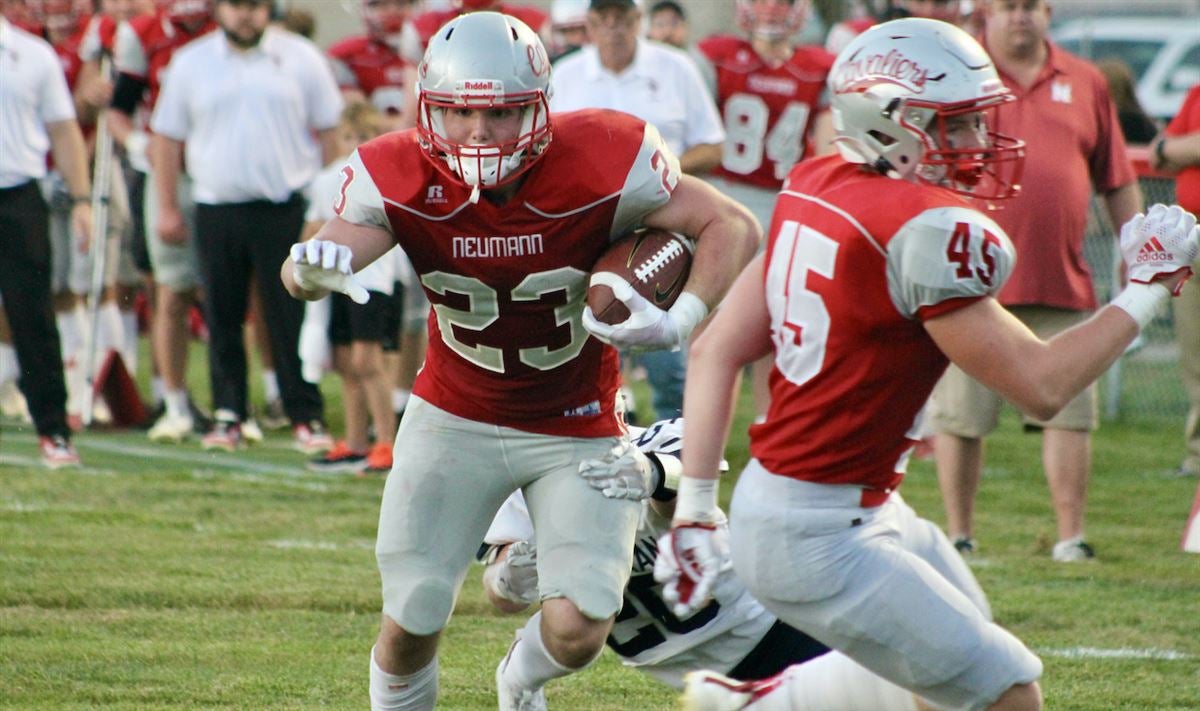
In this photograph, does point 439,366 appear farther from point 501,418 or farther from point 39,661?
point 39,661

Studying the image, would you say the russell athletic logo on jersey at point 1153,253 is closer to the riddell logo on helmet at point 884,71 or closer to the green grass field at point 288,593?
the riddell logo on helmet at point 884,71

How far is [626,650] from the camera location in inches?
162

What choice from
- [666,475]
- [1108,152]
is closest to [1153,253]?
[666,475]

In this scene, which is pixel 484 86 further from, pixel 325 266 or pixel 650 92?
pixel 650 92

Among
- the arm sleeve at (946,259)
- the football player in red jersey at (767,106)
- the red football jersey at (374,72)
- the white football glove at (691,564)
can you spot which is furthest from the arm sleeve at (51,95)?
the arm sleeve at (946,259)

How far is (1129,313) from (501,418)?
148 cm

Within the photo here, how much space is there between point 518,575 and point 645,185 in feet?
3.32

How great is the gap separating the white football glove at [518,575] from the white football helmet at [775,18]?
4.32 metres

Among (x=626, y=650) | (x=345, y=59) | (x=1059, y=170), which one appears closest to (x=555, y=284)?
(x=626, y=650)

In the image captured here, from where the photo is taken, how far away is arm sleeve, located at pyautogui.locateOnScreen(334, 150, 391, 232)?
149 inches

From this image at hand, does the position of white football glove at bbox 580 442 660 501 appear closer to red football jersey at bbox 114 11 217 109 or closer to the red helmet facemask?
the red helmet facemask

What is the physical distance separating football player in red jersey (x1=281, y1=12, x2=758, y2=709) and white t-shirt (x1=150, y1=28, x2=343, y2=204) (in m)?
4.18

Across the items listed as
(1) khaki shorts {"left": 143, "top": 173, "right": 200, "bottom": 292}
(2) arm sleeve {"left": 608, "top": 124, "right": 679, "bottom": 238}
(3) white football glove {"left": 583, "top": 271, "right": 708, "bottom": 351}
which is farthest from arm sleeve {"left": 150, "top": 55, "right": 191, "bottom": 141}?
(3) white football glove {"left": 583, "top": 271, "right": 708, "bottom": 351}

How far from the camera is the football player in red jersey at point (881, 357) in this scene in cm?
303
